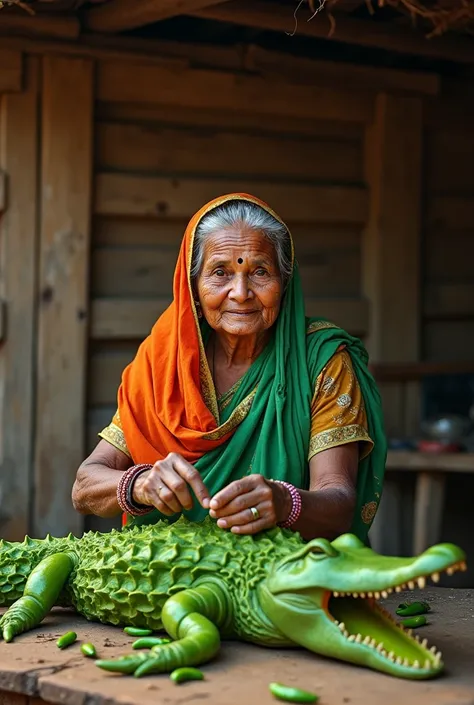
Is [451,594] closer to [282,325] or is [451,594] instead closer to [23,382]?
[282,325]

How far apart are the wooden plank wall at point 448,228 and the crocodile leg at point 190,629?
13.1 feet

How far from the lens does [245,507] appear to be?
297 centimetres

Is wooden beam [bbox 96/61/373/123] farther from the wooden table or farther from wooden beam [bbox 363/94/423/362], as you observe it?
the wooden table

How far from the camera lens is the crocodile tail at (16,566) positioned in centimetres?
333

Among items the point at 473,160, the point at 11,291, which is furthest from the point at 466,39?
the point at 11,291

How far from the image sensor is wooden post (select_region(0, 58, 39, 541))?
18.2ft

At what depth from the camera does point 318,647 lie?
2678 millimetres

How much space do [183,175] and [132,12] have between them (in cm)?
95

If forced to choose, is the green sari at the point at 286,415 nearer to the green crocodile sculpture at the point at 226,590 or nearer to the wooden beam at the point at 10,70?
the green crocodile sculpture at the point at 226,590

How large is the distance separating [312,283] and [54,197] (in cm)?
150

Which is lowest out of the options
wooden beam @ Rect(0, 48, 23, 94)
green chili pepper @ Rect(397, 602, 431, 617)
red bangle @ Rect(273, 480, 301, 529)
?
green chili pepper @ Rect(397, 602, 431, 617)

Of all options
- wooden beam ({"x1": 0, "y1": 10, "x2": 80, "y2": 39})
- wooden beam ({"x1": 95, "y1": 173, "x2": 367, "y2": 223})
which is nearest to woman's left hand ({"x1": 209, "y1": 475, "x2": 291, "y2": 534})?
wooden beam ({"x1": 95, "y1": 173, "x2": 367, "y2": 223})

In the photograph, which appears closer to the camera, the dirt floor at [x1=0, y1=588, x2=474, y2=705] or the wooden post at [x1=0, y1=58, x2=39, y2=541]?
the dirt floor at [x1=0, y1=588, x2=474, y2=705]

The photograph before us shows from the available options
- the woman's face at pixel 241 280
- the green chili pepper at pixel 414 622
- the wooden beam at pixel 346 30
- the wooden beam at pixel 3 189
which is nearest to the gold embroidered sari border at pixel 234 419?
the woman's face at pixel 241 280
